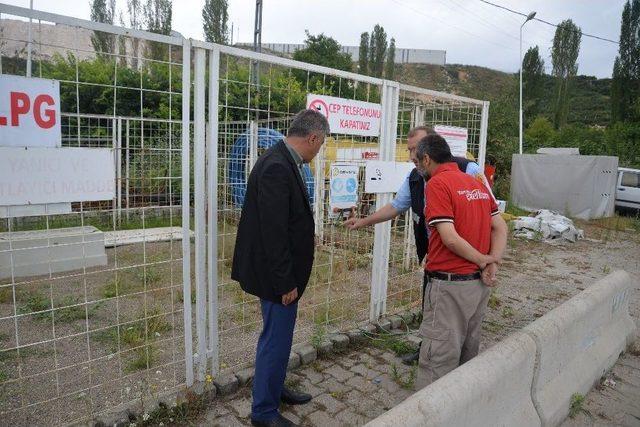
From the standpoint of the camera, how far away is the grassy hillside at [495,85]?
48312 mm

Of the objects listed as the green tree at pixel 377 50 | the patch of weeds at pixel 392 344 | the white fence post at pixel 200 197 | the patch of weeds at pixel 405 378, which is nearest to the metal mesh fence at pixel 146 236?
the white fence post at pixel 200 197

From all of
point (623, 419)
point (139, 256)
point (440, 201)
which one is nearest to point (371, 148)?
point (440, 201)

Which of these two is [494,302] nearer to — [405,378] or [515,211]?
[405,378]

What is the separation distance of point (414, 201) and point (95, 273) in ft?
8.75

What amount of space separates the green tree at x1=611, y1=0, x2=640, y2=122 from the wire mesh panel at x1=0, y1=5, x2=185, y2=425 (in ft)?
131

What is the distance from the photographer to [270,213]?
2.42m

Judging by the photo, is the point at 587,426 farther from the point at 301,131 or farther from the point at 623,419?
the point at 301,131

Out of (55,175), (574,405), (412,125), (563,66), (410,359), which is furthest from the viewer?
(563,66)

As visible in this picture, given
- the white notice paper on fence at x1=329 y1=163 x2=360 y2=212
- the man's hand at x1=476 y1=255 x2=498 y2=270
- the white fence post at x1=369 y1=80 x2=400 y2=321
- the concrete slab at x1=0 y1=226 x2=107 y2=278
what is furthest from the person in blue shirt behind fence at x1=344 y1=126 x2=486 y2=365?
the concrete slab at x1=0 y1=226 x2=107 y2=278

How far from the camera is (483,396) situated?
2.24 m

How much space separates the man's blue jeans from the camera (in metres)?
2.67

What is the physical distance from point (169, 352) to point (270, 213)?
199 centimetres

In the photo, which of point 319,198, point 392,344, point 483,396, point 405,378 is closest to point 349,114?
point 319,198

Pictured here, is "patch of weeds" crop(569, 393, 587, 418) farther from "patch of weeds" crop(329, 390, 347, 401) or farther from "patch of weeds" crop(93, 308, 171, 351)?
"patch of weeds" crop(93, 308, 171, 351)
